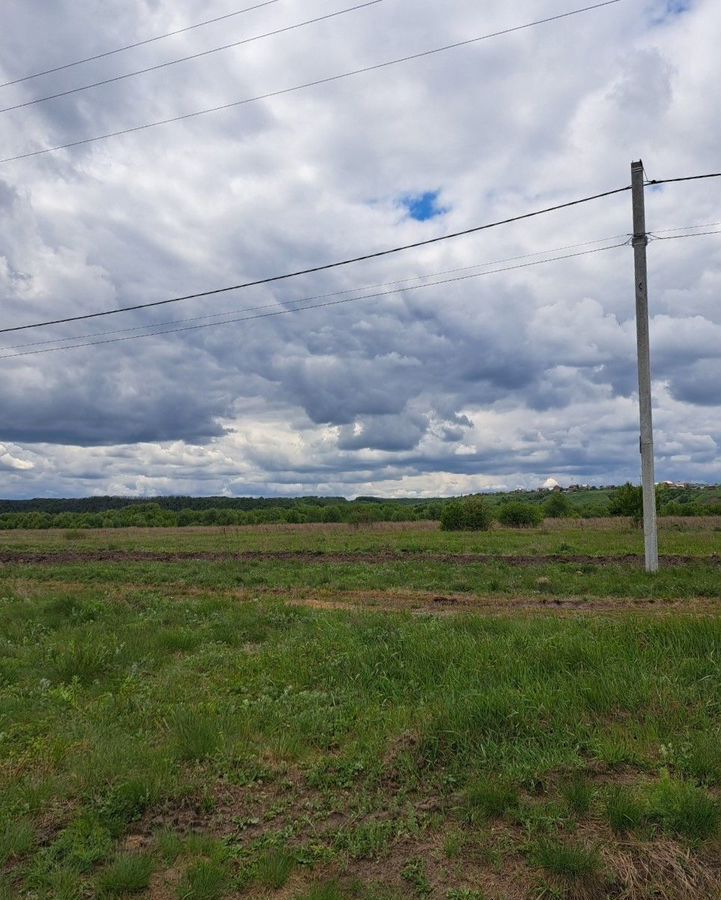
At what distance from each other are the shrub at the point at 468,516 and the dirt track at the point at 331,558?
2301 cm

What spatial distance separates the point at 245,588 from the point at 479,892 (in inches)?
547

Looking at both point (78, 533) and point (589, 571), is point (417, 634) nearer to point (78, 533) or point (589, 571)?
point (589, 571)

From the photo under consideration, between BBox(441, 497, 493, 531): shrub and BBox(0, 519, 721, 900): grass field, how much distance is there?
39.7 m

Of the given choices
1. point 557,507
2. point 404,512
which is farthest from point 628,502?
point 404,512

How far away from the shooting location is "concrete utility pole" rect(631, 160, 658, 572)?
1666 centimetres

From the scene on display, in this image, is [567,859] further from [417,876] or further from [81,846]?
[81,846]

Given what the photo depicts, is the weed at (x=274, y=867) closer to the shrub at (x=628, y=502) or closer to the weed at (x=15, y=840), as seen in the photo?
the weed at (x=15, y=840)

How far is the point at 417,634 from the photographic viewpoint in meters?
9.02

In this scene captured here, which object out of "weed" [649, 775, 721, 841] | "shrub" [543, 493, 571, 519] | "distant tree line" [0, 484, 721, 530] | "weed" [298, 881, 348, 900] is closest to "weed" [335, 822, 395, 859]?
"weed" [298, 881, 348, 900]

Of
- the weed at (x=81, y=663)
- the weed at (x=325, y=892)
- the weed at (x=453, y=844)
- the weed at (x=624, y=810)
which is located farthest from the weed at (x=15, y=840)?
the weed at (x=624, y=810)

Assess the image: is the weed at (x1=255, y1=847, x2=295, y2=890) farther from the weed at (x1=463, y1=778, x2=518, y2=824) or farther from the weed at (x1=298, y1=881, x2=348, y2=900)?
the weed at (x1=463, y1=778, x2=518, y2=824)

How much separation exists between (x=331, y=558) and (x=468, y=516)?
83.9 feet

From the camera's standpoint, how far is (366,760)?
5562 mm

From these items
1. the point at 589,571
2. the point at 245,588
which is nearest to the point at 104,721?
the point at 245,588
